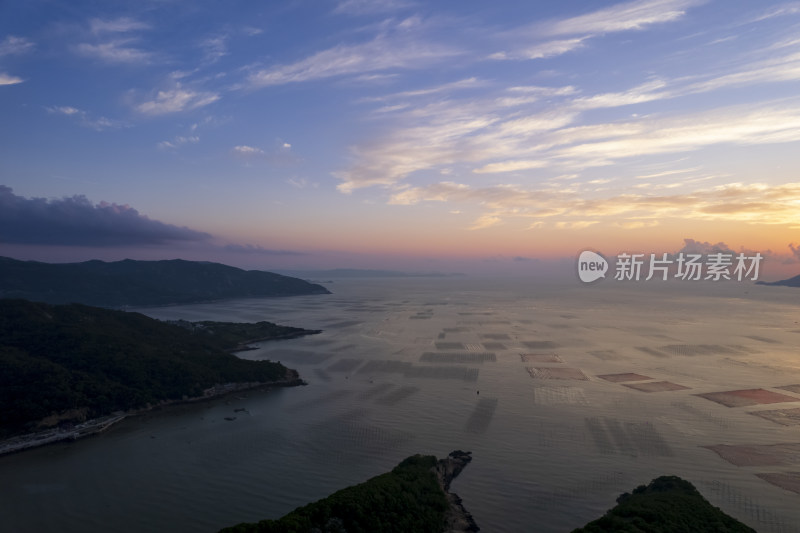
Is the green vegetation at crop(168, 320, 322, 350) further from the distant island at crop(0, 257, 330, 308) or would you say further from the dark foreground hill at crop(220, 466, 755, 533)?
the distant island at crop(0, 257, 330, 308)

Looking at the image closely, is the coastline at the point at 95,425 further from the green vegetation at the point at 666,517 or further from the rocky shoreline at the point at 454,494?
the green vegetation at the point at 666,517

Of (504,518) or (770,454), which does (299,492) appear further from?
(770,454)

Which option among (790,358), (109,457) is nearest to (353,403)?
(109,457)

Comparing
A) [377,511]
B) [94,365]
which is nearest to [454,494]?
[377,511]

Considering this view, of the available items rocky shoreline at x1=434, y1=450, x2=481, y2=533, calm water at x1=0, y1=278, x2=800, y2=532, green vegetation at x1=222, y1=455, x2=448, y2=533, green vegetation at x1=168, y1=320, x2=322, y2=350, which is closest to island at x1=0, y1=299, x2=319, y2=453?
calm water at x1=0, y1=278, x2=800, y2=532

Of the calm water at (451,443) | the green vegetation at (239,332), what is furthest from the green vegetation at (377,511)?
the green vegetation at (239,332)
